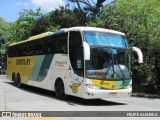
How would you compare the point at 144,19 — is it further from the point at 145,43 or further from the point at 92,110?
the point at 92,110

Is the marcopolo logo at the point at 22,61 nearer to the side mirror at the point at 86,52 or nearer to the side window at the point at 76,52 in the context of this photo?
the side window at the point at 76,52

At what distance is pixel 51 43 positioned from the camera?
62.0ft

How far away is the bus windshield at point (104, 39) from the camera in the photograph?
15.7m

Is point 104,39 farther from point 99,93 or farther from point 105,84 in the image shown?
point 99,93

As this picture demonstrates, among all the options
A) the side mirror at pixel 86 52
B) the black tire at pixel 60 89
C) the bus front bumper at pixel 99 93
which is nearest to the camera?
the side mirror at pixel 86 52

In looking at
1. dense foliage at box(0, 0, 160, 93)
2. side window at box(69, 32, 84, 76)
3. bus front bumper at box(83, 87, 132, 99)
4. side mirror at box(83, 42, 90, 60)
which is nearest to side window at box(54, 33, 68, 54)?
side window at box(69, 32, 84, 76)

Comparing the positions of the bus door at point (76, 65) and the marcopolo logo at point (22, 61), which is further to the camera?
the marcopolo logo at point (22, 61)

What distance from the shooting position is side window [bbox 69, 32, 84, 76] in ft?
51.1

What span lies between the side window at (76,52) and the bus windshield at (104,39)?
43 cm

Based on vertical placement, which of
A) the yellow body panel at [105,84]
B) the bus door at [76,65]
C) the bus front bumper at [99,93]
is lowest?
the bus front bumper at [99,93]

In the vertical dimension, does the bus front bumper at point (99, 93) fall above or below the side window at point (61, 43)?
below

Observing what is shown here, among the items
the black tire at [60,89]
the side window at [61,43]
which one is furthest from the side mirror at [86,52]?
the black tire at [60,89]

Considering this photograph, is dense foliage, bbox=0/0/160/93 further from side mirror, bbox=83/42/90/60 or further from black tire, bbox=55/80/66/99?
side mirror, bbox=83/42/90/60

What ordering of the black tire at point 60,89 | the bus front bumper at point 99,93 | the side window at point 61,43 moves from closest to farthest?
the bus front bumper at point 99,93, the side window at point 61,43, the black tire at point 60,89
